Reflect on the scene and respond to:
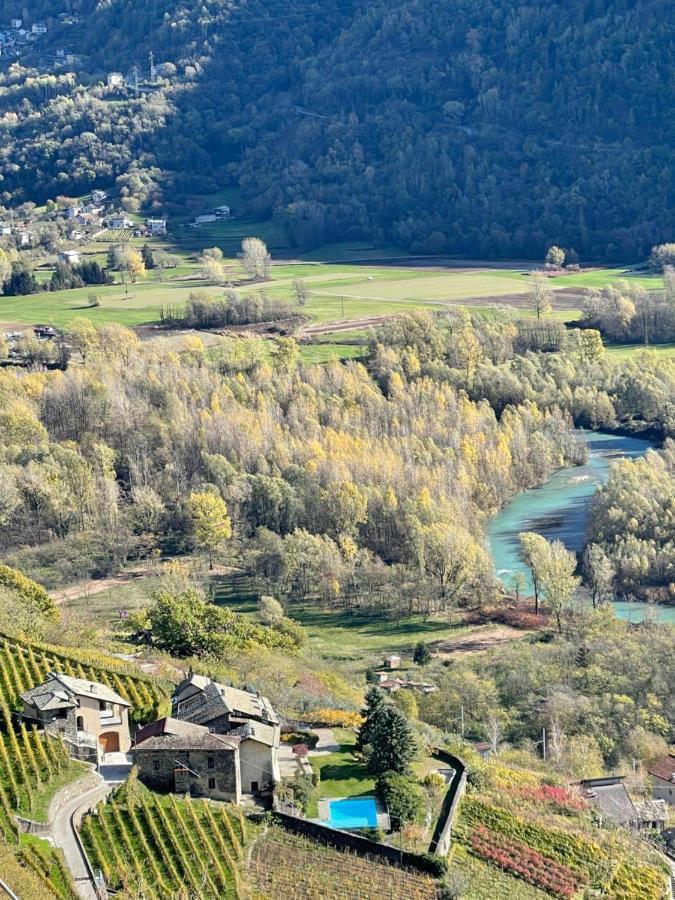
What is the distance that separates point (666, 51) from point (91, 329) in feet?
314

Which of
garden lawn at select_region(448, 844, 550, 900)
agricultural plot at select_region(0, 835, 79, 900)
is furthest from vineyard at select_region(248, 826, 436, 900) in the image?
agricultural plot at select_region(0, 835, 79, 900)

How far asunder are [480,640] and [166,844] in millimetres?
30314

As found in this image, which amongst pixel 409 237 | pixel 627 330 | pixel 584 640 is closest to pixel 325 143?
pixel 409 237

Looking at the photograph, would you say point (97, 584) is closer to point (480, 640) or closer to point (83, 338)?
point (480, 640)

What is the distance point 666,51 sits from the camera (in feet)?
573

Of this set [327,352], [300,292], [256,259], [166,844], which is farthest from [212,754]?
[256,259]

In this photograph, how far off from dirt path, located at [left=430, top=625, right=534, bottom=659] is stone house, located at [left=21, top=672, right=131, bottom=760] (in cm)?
2202

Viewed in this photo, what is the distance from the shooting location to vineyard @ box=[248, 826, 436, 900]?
33.1m

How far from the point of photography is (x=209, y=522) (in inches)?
2862

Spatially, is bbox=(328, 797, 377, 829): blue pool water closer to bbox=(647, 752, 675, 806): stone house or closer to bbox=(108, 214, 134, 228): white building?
bbox=(647, 752, 675, 806): stone house

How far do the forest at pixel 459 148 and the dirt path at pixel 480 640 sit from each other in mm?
96061

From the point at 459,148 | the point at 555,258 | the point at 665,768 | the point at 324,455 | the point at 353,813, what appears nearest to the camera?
the point at 353,813

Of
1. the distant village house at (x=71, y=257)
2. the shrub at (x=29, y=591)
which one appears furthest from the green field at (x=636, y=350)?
the shrub at (x=29, y=591)

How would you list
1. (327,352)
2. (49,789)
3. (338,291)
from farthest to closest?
(338,291) < (327,352) < (49,789)
